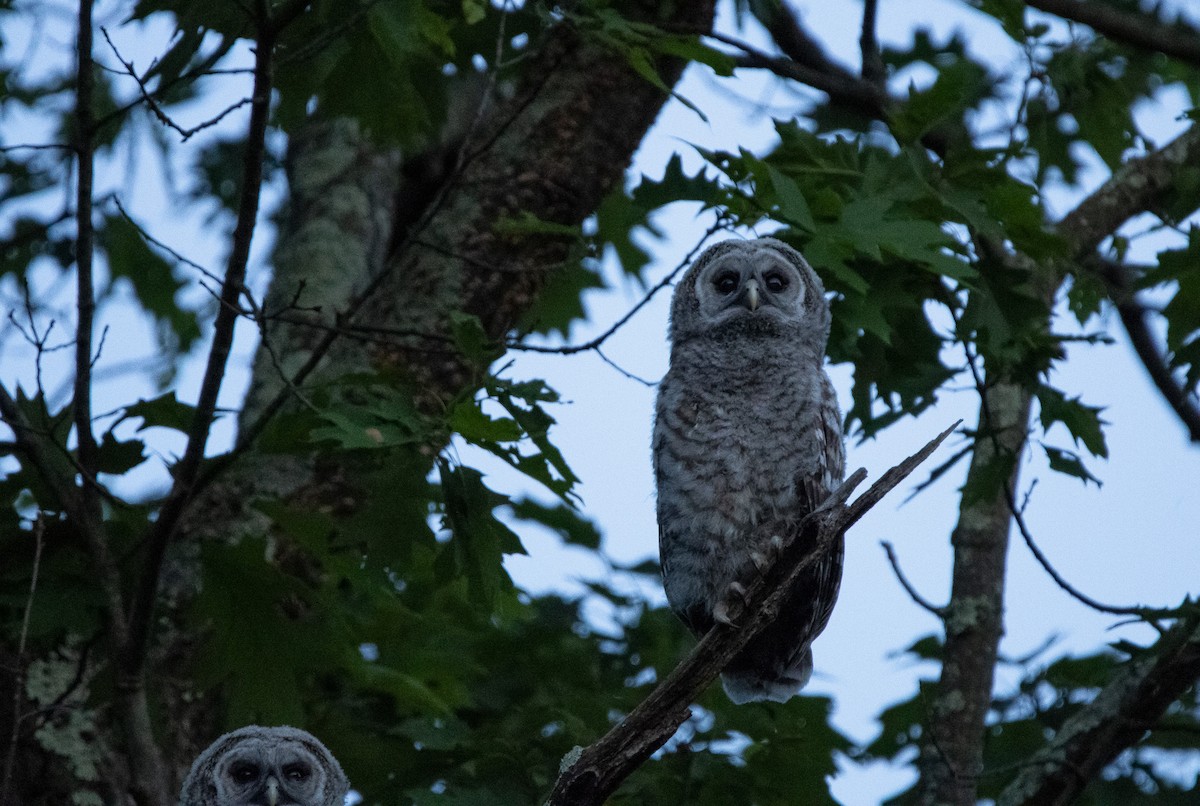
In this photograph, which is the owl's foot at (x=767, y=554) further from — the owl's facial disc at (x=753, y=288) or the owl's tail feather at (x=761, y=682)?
the owl's facial disc at (x=753, y=288)

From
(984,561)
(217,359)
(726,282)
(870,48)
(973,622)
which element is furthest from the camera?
(870,48)

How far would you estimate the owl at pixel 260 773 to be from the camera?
15.0 ft

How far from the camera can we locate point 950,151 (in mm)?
4723

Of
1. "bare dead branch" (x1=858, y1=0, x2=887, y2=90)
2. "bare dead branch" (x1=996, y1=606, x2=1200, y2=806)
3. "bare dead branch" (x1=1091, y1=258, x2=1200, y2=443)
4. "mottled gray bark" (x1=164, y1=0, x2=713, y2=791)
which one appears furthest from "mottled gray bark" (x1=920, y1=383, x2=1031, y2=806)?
"mottled gray bark" (x1=164, y1=0, x2=713, y2=791)

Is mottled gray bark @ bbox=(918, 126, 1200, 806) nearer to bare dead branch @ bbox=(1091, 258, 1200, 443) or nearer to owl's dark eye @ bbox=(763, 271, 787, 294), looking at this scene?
bare dead branch @ bbox=(1091, 258, 1200, 443)

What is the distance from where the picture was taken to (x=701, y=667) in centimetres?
345

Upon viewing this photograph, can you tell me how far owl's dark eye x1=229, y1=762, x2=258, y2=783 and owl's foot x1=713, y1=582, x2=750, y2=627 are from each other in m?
1.81

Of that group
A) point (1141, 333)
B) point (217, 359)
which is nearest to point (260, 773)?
point (217, 359)

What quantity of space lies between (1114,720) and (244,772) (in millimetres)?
2813

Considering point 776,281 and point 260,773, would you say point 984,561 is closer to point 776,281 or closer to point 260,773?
point 776,281

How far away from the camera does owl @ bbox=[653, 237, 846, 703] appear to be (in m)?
4.21

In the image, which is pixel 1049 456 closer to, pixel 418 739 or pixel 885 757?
pixel 885 757

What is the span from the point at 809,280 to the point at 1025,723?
238 centimetres

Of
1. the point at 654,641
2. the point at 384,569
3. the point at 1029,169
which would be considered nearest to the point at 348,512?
the point at 384,569
